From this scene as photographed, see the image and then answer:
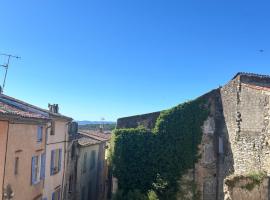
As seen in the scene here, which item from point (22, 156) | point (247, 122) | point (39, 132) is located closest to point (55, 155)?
point (39, 132)

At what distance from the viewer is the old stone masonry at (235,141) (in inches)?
599

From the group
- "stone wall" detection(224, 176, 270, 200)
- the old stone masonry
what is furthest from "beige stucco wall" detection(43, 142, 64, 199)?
"stone wall" detection(224, 176, 270, 200)

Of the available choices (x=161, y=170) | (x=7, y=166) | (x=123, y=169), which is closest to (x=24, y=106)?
(x=7, y=166)

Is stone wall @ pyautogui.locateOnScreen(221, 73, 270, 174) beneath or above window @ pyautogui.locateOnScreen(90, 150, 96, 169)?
above

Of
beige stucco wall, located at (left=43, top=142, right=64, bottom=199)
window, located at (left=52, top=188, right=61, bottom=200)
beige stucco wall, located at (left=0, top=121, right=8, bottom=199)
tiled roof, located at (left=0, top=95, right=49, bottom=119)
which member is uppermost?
tiled roof, located at (left=0, top=95, right=49, bottom=119)

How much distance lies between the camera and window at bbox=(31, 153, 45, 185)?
64.3 feet

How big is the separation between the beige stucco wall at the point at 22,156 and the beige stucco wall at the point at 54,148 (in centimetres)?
186

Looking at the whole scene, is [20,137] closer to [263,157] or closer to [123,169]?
[123,169]

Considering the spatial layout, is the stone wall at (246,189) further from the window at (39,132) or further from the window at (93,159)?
the window at (93,159)

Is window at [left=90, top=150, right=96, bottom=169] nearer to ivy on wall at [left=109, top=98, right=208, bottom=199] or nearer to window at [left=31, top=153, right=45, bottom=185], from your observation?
ivy on wall at [left=109, top=98, right=208, bottom=199]

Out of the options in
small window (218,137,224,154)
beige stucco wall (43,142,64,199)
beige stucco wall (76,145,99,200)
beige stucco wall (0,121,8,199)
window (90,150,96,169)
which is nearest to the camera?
beige stucco wall (0,121,8,199)

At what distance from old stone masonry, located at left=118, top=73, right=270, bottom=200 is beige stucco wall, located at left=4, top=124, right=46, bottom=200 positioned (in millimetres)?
7790

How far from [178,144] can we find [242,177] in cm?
921

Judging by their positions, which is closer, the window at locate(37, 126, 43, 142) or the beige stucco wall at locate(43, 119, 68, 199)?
the window at locate(37, 126, 43, 142)
